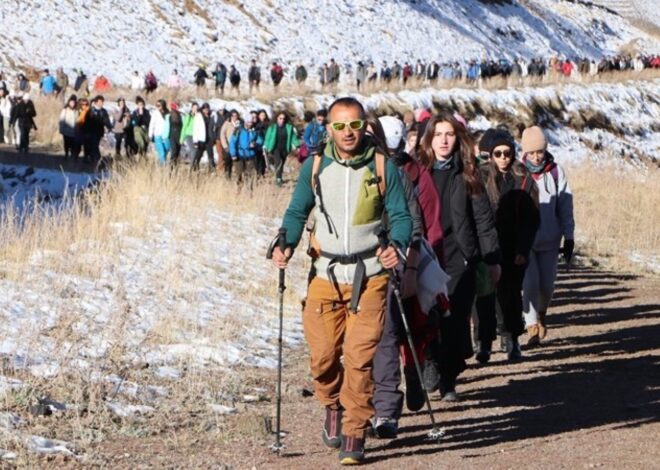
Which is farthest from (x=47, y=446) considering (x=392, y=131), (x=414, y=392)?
(x=392, y=131)

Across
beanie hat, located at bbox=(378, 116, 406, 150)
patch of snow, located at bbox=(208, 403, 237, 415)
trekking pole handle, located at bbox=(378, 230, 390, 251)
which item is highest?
beanie hat, located at bbox=(378, 116, 406, 150)

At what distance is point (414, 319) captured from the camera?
7.22 meters

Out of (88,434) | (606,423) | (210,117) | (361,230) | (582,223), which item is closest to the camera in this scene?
(361,230)

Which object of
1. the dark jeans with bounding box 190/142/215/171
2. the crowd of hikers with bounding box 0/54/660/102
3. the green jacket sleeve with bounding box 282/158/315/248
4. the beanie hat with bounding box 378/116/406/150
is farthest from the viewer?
the crowd of hikers with bounding box 0/54/660/102

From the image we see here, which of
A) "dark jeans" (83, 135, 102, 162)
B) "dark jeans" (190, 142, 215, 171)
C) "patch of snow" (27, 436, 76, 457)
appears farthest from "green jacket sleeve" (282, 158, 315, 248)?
"dark jeans" (83, 135, 102, 162)

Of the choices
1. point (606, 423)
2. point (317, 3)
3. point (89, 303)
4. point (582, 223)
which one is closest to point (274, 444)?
point (606, 423)

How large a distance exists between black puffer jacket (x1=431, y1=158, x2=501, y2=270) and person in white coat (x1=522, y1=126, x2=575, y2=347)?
83.0 inches

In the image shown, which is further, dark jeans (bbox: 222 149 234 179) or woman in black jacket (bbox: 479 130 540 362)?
dark jeans (bbox: 222 149 234 179)

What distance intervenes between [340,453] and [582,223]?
682 inches

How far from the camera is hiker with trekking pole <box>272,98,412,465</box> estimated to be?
21.3ft

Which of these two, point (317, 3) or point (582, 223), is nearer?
point (582, 223)

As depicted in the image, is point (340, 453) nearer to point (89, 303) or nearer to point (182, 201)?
point (89, 303)

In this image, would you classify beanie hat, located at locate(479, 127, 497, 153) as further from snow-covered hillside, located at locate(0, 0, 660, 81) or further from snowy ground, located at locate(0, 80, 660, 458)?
snow-covered hillside, located at locate(0, 0, 660, 81)

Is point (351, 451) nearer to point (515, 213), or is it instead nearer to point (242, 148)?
point (515, 213)
